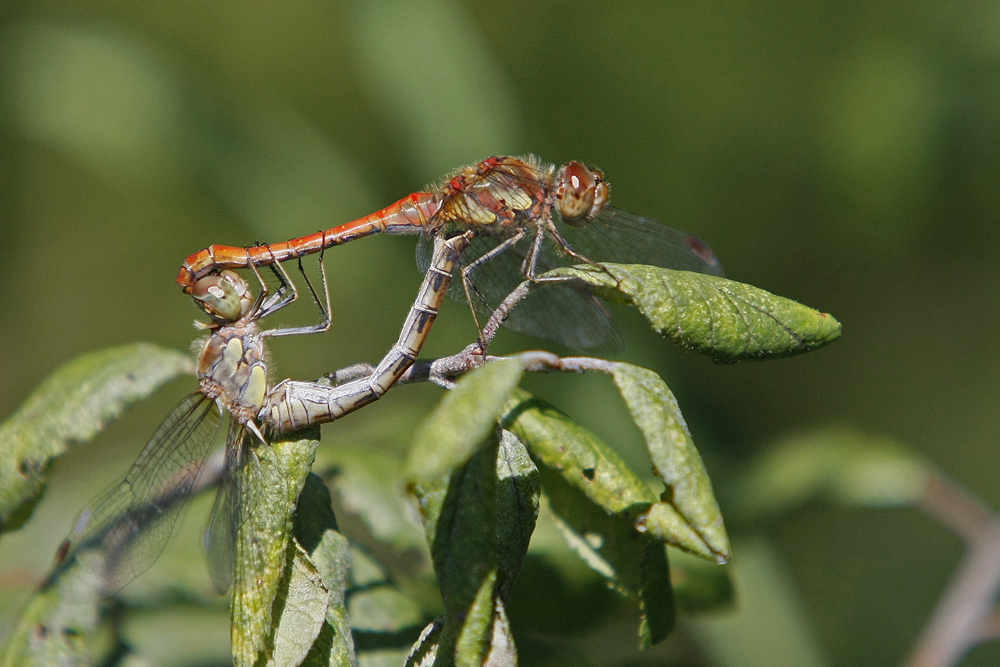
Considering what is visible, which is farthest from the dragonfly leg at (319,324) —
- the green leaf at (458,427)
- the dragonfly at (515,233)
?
the green leaf at (458,427)

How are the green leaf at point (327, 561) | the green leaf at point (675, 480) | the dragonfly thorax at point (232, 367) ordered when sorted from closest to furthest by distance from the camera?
1. the green leaf at point (675, 480)
2. the green leaf at point (327, 561)
3. the dragonfly thorax at point (232, 367)

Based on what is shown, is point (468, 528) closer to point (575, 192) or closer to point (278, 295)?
point (278, 295)

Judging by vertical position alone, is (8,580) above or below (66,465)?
above

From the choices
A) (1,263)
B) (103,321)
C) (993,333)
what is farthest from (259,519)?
(1,263)

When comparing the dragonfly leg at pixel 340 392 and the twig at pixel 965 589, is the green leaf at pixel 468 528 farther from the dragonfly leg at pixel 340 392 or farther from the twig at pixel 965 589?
the twig at pixel 965 589

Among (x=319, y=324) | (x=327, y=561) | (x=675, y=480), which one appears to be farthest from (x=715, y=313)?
(x=319, y=324)

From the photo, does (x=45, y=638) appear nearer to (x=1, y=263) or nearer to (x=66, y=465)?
(x=66, y=465)
